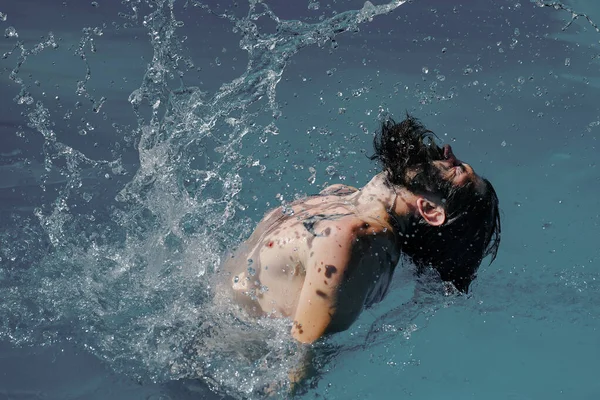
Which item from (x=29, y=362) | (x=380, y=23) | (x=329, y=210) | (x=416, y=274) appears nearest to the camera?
(x=329, y=210)

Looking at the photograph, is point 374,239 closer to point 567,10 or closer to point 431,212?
point 431,212

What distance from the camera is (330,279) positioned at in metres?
2.00

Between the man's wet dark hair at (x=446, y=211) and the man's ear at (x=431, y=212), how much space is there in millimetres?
19

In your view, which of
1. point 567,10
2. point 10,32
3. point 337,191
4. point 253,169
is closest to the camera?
point 337,191

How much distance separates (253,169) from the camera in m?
4.40

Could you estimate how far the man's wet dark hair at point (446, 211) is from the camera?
2.23m

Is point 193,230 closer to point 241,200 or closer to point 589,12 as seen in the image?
point 241,200

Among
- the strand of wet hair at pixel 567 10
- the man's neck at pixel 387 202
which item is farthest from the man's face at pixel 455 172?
A: the strand of wet hair at pixel 567 10

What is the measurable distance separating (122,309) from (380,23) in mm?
3064

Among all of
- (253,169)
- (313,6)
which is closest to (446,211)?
(253,169)

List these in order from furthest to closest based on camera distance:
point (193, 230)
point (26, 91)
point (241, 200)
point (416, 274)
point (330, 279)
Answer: point (26, 91), point (241, 200), point (193, 230), point (416, 274), point (330, 279)

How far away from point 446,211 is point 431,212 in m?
0.05

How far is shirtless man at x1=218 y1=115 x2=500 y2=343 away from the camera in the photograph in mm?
2027

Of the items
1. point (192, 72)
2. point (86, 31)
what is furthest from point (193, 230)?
point (86, 31)
